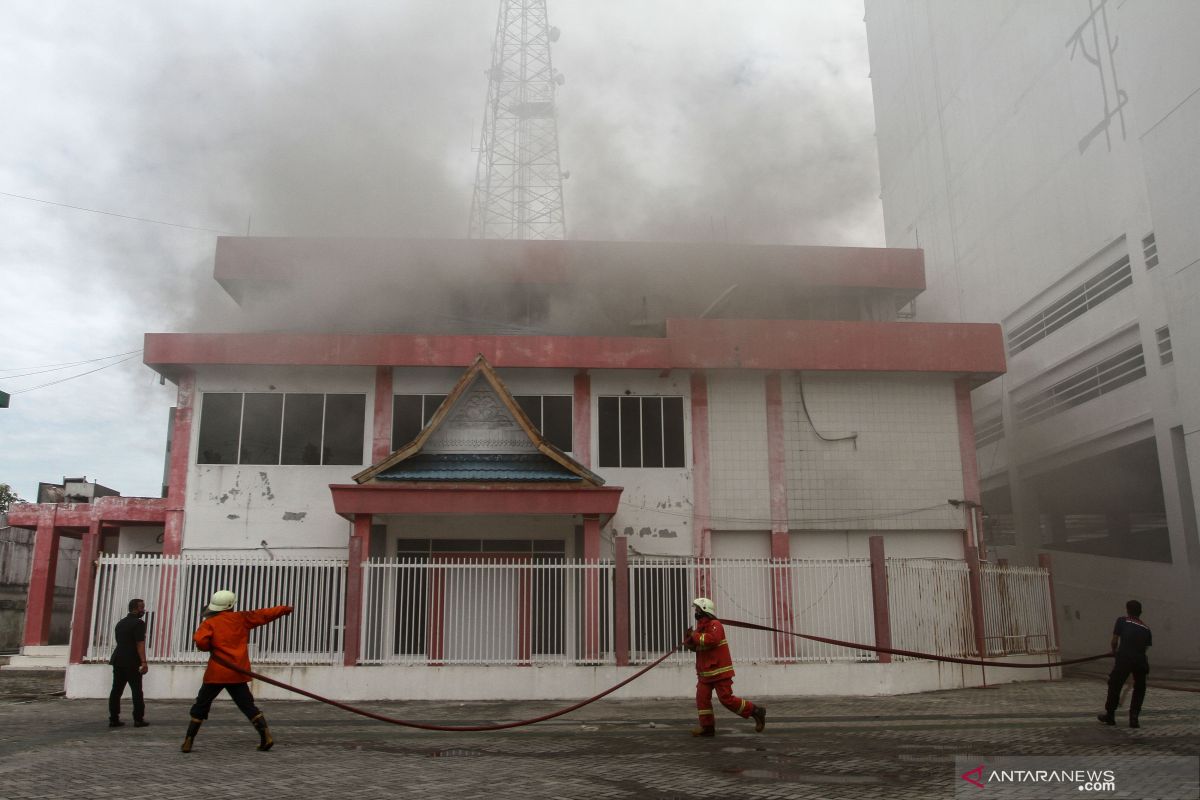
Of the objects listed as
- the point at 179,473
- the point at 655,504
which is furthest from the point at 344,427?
the point at 655,504

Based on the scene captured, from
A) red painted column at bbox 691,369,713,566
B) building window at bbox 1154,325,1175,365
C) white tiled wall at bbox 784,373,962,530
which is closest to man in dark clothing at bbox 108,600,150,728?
red painted column at bbox 691,369,713,566

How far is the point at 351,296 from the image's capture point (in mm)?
21375

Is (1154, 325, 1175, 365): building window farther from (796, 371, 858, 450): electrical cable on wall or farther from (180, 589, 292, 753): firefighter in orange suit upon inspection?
(180, 589, 292, 753): firefighter in orange suit

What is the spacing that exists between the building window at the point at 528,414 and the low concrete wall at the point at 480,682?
573 centimetres

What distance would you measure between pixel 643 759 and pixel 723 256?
50.0 ft

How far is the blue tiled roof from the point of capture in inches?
629

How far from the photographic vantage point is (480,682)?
1409cm

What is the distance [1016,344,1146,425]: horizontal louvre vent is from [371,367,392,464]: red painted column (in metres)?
20.4

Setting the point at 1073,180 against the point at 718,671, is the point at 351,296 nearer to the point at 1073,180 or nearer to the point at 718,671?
the point at 718,671

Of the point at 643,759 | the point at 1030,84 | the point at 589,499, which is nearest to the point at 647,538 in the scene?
the point at 589,499

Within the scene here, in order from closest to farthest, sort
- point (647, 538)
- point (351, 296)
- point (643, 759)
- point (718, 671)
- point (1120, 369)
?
point (643, 759), point (718, 671), point (647, 538), point (351, 296), point (1120, 369)

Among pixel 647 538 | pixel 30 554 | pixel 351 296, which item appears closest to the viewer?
pixel 647 538

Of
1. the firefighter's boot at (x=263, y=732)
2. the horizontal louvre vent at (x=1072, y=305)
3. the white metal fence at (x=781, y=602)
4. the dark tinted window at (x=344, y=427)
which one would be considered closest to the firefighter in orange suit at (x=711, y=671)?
the firefighter's boot at (x=263, y=732)

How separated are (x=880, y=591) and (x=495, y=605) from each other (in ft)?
19.5
